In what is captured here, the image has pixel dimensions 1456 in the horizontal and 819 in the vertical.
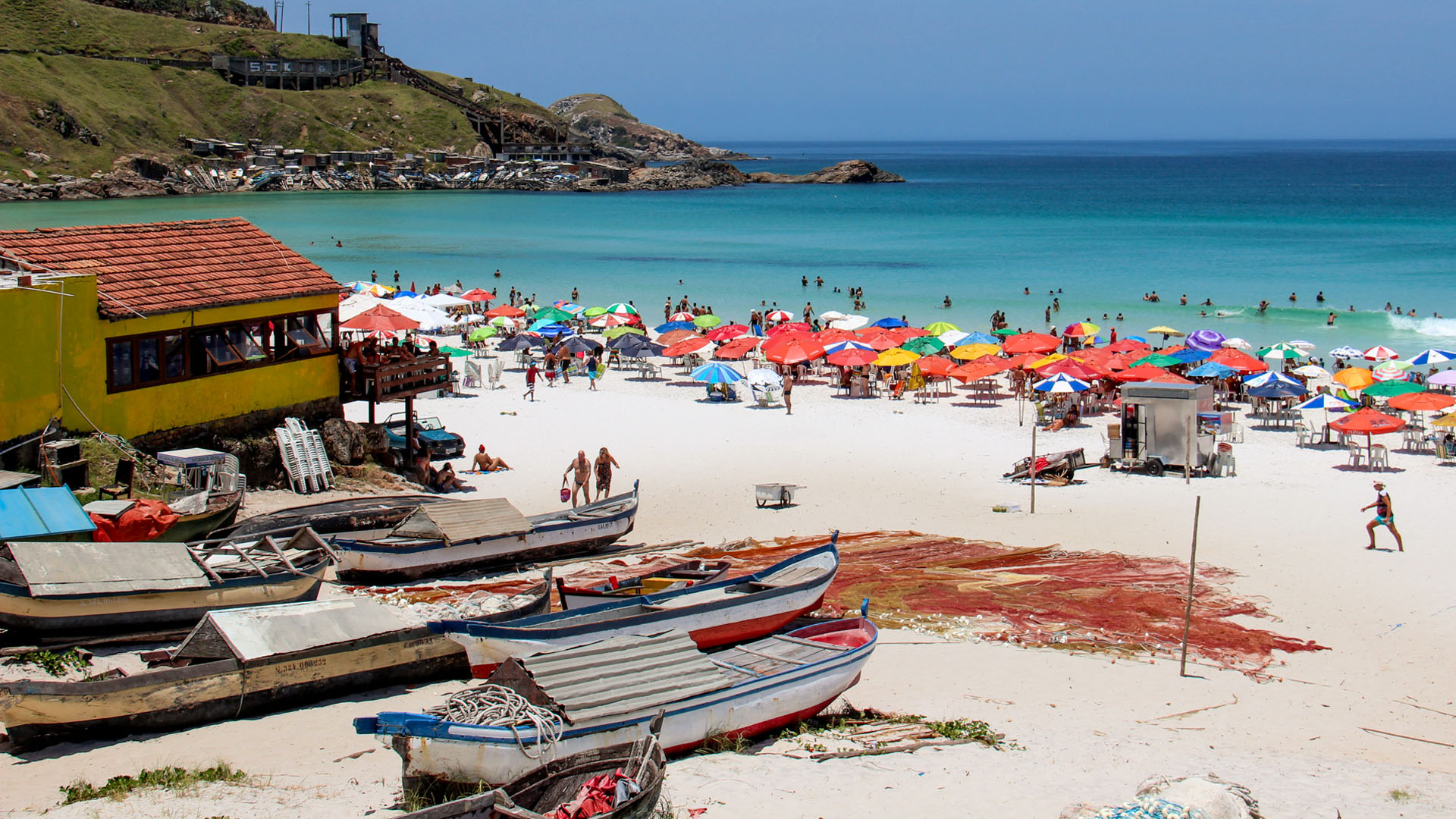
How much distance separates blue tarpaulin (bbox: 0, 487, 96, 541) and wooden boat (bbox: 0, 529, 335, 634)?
86 cm

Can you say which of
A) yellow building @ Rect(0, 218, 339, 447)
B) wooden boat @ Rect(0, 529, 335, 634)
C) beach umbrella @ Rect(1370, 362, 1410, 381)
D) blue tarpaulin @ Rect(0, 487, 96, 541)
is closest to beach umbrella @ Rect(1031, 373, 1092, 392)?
beach umbrella @ Rect(1370, 362, 1410, 381)

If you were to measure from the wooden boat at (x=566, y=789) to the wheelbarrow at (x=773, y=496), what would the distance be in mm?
10524

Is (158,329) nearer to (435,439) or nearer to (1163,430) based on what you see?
(435,439)

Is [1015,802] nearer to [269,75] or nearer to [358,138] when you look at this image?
[358,138]

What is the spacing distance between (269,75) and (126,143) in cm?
3493

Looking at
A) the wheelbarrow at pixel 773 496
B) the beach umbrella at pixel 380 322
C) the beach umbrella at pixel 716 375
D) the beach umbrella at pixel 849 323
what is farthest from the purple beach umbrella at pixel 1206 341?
the beach umbrella at pixel 380 322

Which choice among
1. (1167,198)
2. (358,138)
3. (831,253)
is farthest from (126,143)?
(1167,198)

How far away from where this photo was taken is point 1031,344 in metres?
31.4

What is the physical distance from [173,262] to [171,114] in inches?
5106

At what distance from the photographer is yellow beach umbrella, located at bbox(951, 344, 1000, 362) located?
30.6 metres

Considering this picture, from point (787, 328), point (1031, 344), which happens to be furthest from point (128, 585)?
point (787, 328)

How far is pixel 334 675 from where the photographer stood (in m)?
10.5

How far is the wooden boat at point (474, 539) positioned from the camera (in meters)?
14.3

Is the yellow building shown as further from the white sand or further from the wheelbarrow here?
the wheelbarrow
